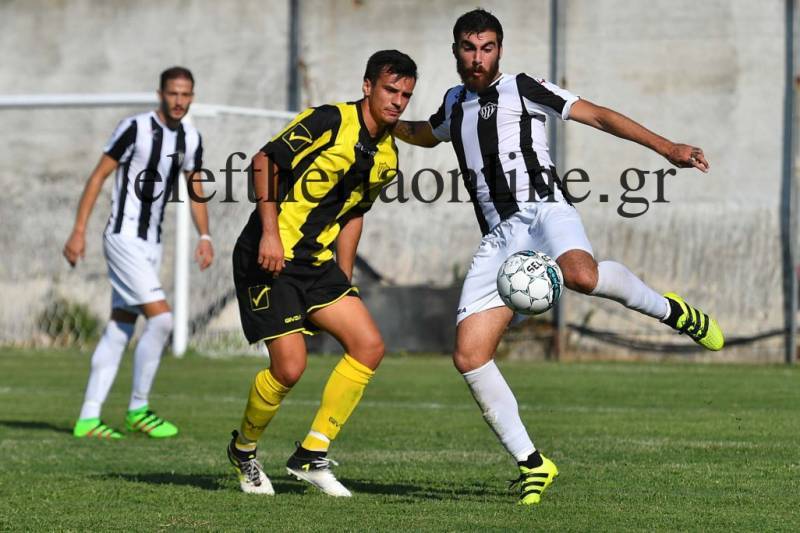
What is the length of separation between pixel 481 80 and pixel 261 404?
5.65 feet

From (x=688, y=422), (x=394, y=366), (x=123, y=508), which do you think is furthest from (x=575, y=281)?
(x=394, y=366)

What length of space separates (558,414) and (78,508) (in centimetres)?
446

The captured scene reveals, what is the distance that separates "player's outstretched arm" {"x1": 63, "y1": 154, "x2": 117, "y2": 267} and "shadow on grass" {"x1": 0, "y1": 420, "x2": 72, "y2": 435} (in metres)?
1.08

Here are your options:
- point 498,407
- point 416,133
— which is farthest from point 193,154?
point 498,407

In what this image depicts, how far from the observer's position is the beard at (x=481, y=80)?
5887 mm

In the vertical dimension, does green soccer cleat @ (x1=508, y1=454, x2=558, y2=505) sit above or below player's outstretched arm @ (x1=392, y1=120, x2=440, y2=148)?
below

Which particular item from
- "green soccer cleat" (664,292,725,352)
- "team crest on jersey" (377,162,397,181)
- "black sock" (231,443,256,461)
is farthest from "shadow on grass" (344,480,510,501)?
"team crest on jersey" (377,162,397,181)

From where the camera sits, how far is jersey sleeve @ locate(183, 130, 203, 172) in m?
8.84

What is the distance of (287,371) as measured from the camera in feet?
19.0

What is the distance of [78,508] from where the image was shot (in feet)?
17.7

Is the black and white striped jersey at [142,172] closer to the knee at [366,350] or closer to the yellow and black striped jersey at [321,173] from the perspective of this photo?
the yellow and black striped jersey at [321,173]

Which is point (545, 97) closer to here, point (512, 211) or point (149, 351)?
point (512, 211)

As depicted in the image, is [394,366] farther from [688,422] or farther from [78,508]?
[78,508]

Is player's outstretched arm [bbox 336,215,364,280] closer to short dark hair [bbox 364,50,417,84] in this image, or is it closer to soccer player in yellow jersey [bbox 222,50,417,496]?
soccer player in yellow jersey [bbox 222,50,417,496]
